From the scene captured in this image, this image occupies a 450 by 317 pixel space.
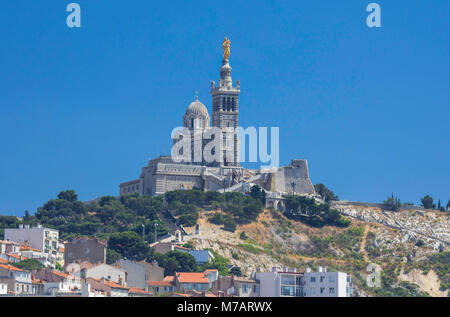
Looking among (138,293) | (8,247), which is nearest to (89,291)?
(138,293)

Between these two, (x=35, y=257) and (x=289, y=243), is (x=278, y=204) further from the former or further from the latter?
(x=35, y=257)

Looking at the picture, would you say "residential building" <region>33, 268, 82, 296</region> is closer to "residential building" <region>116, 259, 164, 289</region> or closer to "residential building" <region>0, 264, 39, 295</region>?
"residential building" <region>0, 264, 39, 295</region>

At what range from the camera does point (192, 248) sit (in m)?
174

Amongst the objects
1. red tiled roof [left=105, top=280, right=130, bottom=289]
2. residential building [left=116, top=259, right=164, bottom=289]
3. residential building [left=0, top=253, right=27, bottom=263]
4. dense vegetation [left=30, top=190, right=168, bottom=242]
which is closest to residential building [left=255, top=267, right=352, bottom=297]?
red tiled roof [left=105, top=280, right=130, bottom=289]

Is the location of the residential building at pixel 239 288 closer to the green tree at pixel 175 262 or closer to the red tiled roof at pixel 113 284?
the red tiled roof at pixel 113 284

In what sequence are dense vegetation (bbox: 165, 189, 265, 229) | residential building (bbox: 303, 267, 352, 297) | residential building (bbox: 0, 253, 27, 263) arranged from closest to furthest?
1. residential building (bbox: 303, 267, 352, 297)
2. residential building (bbox: 0, 253, 27, 263)
3. dense vegetation (bbox: 165, 189, 265, 229)

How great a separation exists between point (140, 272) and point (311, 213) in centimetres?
5745

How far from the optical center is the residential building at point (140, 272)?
141 metres

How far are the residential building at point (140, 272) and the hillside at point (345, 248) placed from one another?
83.4 feet

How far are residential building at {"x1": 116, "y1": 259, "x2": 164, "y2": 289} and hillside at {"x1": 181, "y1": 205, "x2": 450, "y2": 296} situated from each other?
2541 centimetres

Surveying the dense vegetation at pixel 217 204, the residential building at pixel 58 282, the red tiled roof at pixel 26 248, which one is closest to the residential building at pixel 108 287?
the residential building at pixel 58 282

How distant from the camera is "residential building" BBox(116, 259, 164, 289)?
14075 centimetres
